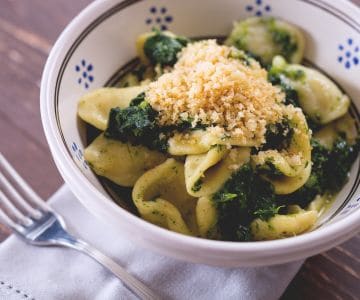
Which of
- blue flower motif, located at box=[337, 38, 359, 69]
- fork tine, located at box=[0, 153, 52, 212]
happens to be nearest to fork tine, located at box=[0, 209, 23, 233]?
fork tine, located at box=[0, 153, 52, 212]

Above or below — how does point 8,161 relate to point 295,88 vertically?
below

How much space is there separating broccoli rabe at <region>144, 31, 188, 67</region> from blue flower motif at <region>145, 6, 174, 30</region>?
13cm

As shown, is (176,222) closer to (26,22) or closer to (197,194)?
(197,194)

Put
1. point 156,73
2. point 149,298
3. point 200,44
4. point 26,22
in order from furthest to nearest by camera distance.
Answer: point 26,22, point 156,73, point 200,44, point 149,298

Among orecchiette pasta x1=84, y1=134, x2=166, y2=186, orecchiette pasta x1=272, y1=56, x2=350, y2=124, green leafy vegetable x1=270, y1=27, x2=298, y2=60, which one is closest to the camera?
orecchiette pasta x1=84, y1=134, x2=166, y2=186

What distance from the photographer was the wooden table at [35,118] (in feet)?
6.13

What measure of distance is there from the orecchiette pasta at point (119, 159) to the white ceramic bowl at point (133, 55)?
0.15 feet

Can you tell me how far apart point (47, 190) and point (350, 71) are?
4.70 feet

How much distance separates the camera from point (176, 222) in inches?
69.1

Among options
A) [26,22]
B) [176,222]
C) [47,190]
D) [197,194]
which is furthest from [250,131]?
[26,22]

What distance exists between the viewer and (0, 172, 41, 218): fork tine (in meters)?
1.99

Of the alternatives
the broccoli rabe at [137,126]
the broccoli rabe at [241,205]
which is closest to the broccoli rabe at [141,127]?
the broccoli rabe at [137,126]

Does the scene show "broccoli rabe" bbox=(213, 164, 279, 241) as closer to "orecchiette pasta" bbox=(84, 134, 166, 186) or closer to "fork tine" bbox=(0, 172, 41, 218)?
"orecchiette pasta" bbox=(84, 134, 166, 186)

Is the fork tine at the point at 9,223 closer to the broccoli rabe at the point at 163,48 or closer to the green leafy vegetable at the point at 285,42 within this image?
the broccoli rabe at the point at 163,48
